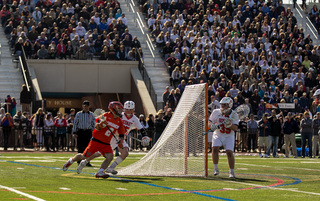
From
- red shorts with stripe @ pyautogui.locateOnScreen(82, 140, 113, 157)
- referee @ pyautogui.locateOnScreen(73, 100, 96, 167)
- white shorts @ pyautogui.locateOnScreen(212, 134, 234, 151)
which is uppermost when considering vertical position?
referee @ pyautogui.locateOnScreen(73, 100, 96, 167)

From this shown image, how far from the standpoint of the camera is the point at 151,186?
13.0 m

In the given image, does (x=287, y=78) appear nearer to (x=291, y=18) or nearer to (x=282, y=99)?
(x=282, y=99)

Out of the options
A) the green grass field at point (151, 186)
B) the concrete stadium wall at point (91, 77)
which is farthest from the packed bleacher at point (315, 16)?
the green grass field at point (151, 186)

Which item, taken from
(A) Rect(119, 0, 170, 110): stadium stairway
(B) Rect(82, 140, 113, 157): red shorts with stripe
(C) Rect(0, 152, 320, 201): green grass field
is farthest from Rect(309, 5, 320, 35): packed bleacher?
(B) Rect(82, 140, 113, 157): red shorts with stripe

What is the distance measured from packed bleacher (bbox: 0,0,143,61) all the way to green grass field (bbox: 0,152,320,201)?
52.4ft

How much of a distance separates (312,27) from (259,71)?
401 inches

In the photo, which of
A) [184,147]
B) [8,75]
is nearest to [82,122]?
[184,147]

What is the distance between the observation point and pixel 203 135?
16219 mm

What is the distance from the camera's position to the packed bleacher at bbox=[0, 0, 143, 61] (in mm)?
32688

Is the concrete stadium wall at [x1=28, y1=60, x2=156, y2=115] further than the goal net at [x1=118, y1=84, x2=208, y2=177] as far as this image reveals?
Yes

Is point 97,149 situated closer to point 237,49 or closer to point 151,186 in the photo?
point 151,186

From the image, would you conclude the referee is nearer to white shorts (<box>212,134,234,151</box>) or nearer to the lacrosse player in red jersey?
the lacrosse player in red jersey

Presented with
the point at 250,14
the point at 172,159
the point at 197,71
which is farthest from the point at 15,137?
the point at 250,14

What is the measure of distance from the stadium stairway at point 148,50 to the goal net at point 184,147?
15.4m
